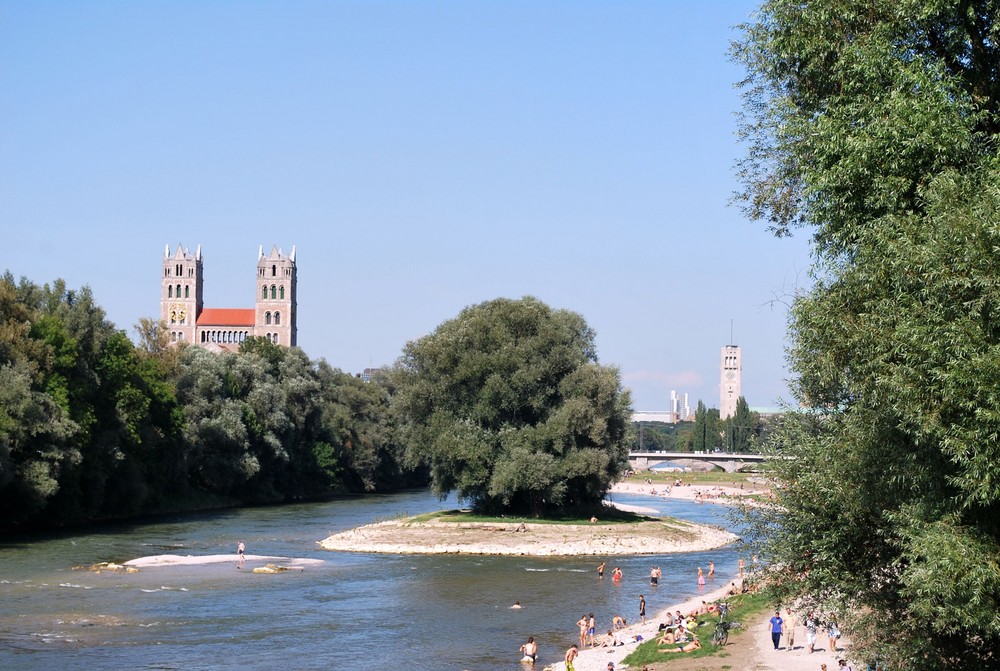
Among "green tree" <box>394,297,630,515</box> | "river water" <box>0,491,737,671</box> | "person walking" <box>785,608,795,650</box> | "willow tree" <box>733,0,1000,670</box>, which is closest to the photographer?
"willow tree" <box>733,0,1000,670</box>

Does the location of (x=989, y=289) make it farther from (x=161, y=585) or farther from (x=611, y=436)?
(x=611, y=436)

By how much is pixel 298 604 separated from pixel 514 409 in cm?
3178

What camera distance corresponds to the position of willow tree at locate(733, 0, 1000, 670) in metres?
15.9

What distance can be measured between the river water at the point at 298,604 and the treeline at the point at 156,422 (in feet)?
19.4

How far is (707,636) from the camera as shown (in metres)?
41.5

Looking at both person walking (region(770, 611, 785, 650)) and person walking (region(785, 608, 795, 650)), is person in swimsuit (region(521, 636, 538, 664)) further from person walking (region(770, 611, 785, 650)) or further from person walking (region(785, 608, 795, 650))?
person walking (region(785, 608, 795, 650))

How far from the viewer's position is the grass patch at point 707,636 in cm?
3875

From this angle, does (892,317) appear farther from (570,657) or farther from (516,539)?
(516,539)

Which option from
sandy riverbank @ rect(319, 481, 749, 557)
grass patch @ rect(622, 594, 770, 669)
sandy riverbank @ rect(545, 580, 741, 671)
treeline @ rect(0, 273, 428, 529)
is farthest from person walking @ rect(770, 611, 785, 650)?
treeline @ rect(0, 273, 428, 529)

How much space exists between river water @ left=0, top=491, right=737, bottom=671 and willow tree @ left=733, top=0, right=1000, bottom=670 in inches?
613

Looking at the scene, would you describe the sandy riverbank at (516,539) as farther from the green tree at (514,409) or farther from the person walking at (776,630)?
the person walking at (776,630)

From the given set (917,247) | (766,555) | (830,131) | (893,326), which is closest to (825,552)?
(766,555)

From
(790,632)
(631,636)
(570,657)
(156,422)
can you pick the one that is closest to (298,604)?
(631,636)

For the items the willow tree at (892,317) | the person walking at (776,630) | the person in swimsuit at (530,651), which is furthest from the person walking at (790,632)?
the willow tree at (892,317)
